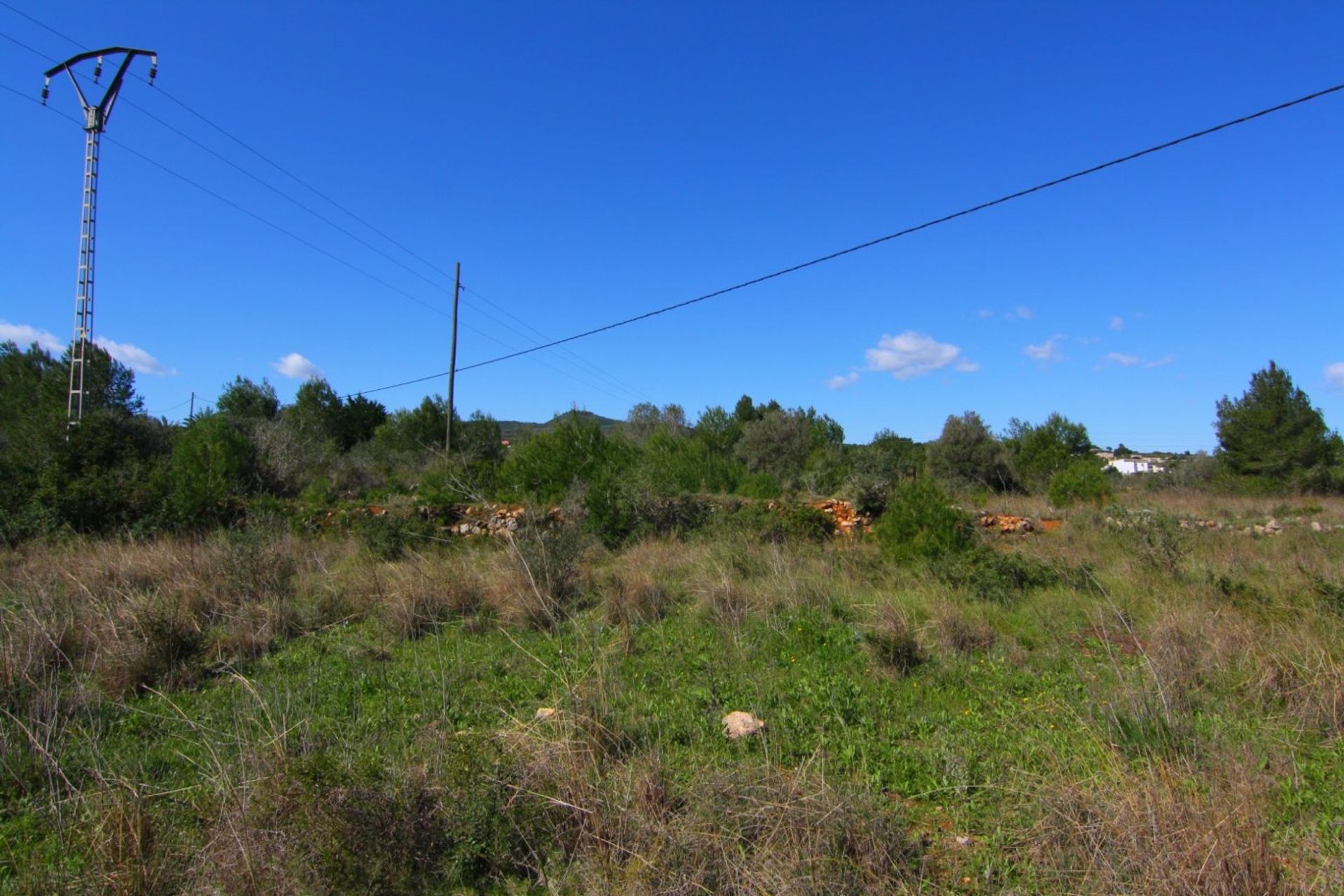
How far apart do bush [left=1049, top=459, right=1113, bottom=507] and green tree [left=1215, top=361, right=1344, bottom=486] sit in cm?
1536

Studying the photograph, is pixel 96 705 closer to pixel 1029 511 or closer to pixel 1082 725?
pixel 1082 725

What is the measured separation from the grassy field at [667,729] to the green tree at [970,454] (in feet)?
79.2

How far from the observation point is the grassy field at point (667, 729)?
281 centimetres

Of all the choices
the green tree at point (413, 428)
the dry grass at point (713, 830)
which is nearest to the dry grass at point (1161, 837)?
the dry grass at point (713, 830)

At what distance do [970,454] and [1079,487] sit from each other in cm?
1439

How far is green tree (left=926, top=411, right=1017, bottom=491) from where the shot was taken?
32.8 m

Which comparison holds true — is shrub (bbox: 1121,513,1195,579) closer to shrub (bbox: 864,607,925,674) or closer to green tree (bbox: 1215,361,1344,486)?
shrub (bbox: 864,607,925,674)

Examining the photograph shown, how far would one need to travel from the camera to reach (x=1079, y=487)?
19.9 metres

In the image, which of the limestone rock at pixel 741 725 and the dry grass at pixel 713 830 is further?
the limestone rock at pixel 741 725

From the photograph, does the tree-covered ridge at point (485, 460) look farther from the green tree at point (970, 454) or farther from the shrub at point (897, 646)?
the shrub at point (897, 646)

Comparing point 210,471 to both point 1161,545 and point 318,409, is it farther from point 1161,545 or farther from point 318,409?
point 318,409

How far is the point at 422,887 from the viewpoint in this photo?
2896mm

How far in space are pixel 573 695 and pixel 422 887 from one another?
146 centimetres

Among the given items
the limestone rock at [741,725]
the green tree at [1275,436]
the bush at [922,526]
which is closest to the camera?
the limestone rock at [741,725]
